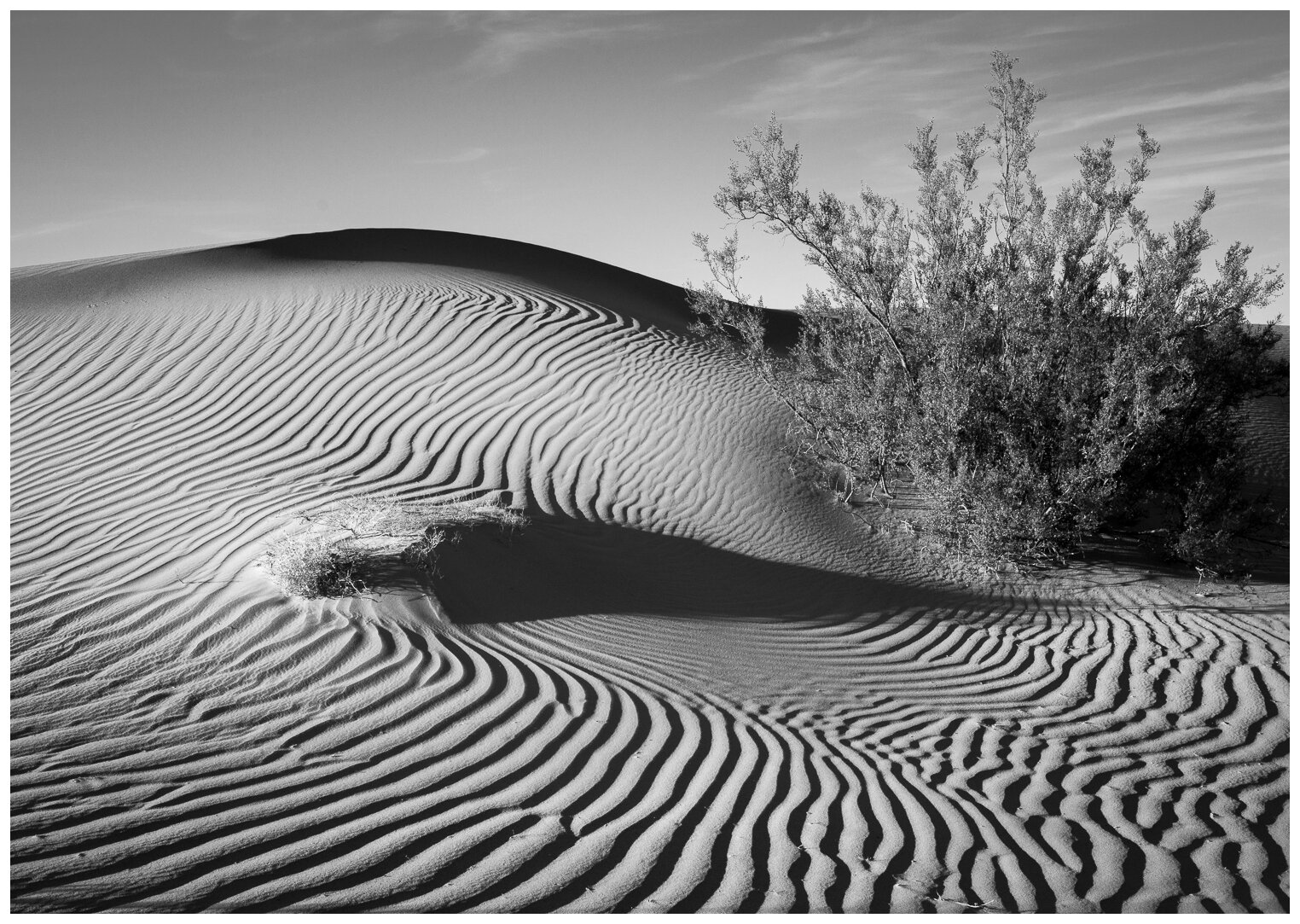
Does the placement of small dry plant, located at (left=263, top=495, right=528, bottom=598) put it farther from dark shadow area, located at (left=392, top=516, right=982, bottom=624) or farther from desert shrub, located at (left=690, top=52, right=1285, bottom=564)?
desert shrub, located at (left=690, top=52, right=1285, bottom=564)

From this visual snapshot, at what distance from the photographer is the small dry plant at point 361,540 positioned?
4.96 metres

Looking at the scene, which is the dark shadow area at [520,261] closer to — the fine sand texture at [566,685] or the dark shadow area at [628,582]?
the fine sand texture at [566,685]

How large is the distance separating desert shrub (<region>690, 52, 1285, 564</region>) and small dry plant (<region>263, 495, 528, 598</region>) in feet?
13.4

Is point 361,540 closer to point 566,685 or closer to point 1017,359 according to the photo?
point 566,685

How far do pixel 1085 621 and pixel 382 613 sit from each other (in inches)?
220

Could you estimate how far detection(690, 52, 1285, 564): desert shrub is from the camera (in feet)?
25.1

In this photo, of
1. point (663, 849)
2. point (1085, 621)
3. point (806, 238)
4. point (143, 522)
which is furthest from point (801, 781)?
point (806, 238)

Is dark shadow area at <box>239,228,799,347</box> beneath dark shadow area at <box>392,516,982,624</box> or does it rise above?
above

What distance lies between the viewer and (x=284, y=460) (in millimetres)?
7953

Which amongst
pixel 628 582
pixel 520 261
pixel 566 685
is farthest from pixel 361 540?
pixel 520 261

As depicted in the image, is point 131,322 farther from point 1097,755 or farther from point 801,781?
point 1097,755

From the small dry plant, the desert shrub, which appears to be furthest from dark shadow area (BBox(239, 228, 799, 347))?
the small dry plant

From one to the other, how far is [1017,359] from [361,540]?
6.18 metres

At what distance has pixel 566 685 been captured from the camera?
14.8ft
